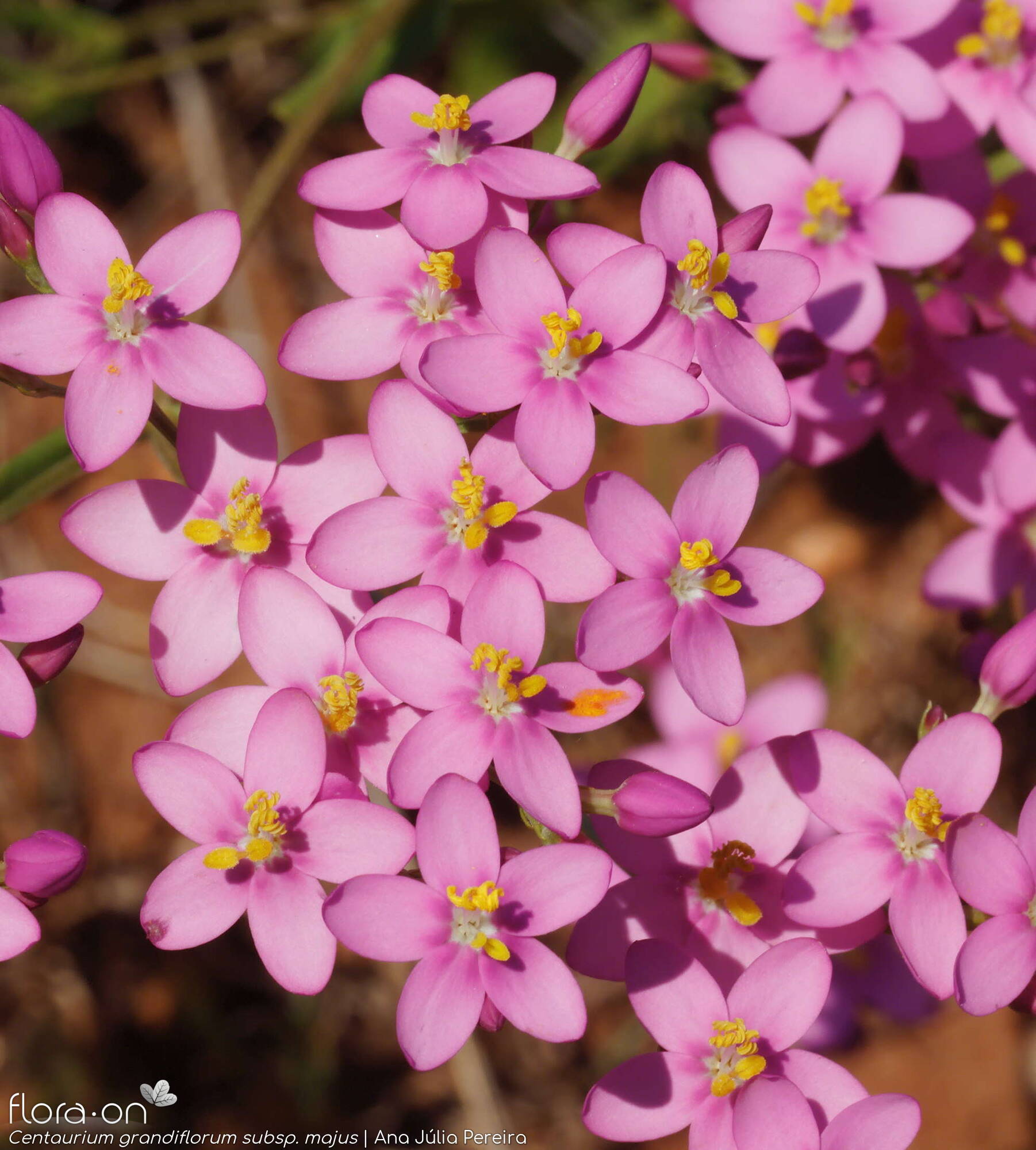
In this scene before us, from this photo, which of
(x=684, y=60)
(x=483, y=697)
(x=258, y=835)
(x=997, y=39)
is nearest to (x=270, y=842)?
(x=258, y=835)

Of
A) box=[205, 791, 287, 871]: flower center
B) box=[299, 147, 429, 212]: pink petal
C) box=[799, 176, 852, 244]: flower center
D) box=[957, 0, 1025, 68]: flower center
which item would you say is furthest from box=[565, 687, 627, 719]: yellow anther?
box=[957, 0, 1025, 68]: flower center

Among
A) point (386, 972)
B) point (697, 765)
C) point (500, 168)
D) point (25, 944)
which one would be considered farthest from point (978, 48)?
point (386, 972)

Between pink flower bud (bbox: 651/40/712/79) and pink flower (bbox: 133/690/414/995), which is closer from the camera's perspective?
pink flower (bbox: 133/690/414/995)

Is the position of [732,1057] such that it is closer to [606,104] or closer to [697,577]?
[697,577]

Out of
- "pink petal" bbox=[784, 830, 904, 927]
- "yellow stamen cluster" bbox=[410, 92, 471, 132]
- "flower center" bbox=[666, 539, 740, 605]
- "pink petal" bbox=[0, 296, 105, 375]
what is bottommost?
"pink petal" bbox=[784, 830, 904, 927]

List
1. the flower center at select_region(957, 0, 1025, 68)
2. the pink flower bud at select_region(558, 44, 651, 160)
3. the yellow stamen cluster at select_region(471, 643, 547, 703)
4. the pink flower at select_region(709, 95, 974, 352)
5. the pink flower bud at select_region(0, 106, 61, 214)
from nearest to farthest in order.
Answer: the yellow stamen cluster at select_region(471, 643, 547, 703)
the pink flower bud at select_region(0, 106, 61, 214)
the pink flower bud at select_region(558, 44, 651, 160)
the pink flower at select_region(709, 95, 974, 352)
the flower center at select_region(957, 0, 1025, 68)

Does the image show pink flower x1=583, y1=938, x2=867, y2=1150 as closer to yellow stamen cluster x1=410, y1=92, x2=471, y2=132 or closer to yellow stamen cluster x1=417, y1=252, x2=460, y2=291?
yellow stamen cluster x1=417, y1=252, x2=460, y2=291
